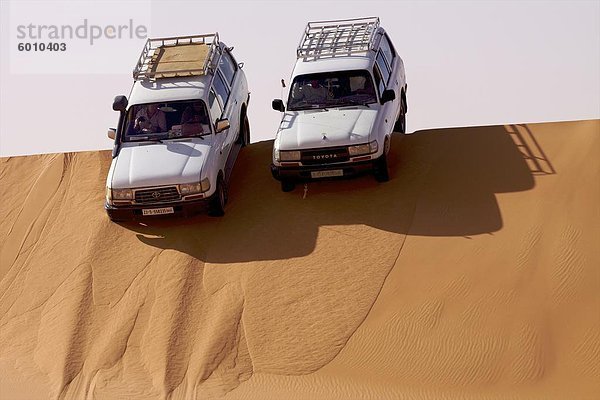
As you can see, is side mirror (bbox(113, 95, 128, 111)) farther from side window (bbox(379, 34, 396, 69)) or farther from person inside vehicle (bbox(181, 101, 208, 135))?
side window (bbox(379, 34, 396, 69))

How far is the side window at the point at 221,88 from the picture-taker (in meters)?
20.4

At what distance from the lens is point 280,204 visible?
19.5 meters

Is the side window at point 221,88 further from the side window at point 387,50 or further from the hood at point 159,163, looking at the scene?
the side window at point 387,50

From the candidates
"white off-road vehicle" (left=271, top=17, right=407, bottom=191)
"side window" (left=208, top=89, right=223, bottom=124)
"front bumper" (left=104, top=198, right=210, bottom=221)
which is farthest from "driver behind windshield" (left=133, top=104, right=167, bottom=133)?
"white off-road vehicle" (left=271, top=17, right=407, bottom=191)

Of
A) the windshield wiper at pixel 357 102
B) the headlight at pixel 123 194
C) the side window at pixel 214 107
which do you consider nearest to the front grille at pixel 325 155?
the windshield wiper at pixel 357 102

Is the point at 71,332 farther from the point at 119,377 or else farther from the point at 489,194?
the point at 489,194

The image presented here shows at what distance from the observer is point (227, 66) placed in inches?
844

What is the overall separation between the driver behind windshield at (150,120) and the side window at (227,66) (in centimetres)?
162

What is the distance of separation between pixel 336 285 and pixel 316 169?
218 cm

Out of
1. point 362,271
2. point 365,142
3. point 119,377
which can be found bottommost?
point 119,377

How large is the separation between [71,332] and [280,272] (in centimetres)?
291

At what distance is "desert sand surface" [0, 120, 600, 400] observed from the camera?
647 inches

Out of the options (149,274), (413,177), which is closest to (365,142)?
(413,177)

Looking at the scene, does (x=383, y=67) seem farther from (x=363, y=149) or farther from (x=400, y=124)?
(x=363, y=149)
